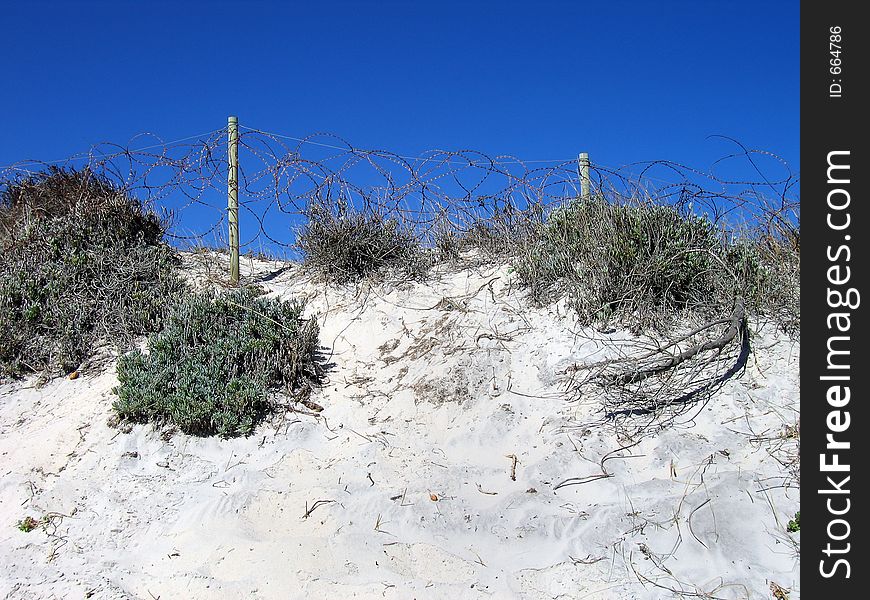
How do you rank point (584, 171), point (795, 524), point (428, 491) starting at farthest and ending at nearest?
1. point (584, 171)
2. point (428, 491)
3. point (795, 524)

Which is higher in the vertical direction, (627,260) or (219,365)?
(627,260)

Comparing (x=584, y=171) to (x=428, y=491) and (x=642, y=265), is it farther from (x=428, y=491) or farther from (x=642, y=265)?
(x=428, y=491)

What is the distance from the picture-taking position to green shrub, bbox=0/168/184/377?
321 inches

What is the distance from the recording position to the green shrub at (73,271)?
26.7ft

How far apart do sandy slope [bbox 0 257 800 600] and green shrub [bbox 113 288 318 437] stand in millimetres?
214

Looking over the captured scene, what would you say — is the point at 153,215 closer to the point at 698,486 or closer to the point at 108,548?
the point at 108,548

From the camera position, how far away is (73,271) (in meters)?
8.64

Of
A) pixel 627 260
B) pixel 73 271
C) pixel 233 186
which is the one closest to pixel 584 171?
pixel 627 260

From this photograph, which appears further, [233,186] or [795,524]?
[233,186]

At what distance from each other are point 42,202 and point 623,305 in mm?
7191

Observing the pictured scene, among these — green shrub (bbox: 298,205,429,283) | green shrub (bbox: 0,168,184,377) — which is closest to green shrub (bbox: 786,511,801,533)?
green shrub (bbox: 298,205,429,283)

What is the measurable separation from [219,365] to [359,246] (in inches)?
99.0

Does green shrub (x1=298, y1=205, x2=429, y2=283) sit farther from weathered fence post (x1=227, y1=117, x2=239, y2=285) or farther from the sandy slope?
the sandy slope
